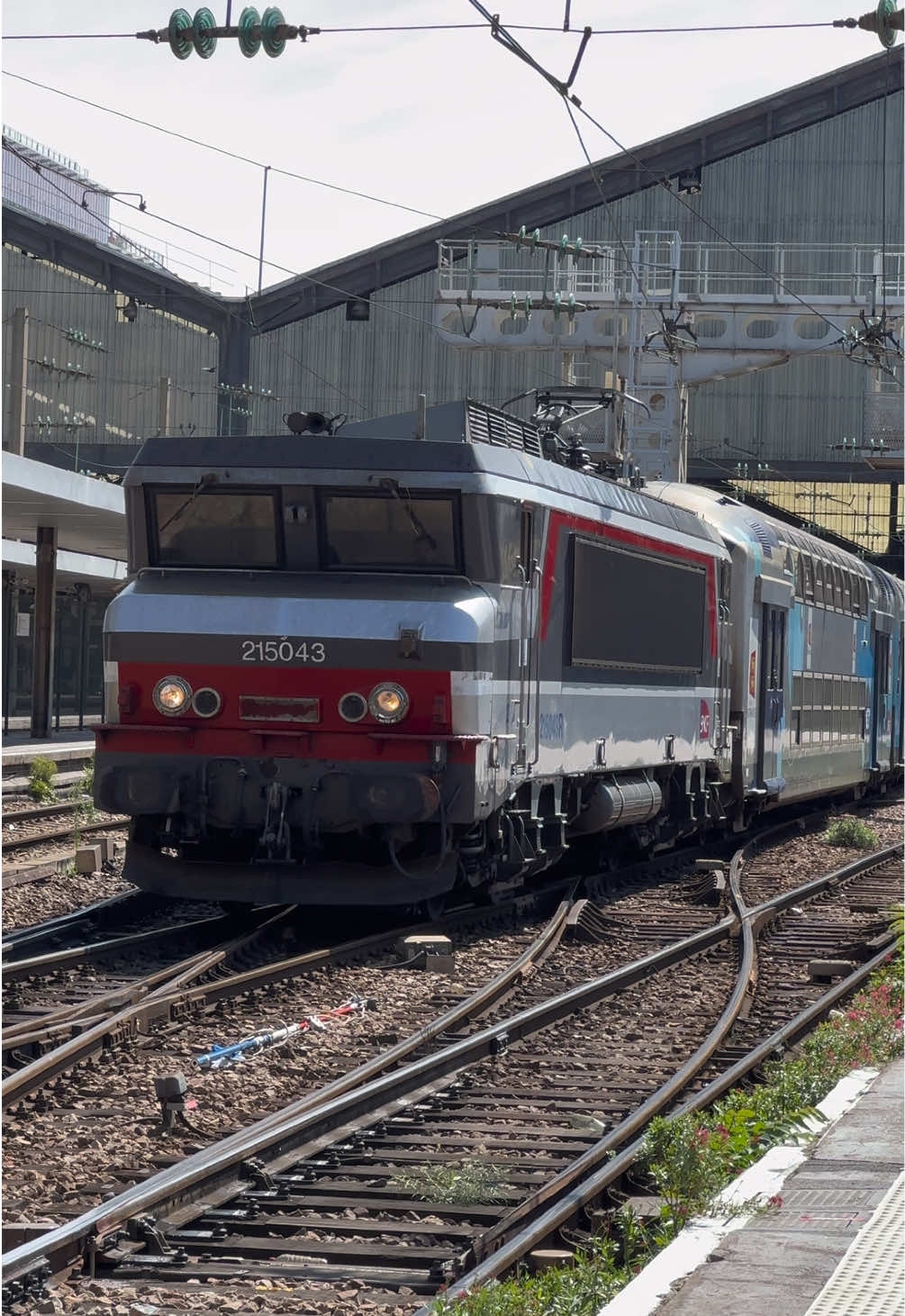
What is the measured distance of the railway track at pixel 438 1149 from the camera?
18.8 feet

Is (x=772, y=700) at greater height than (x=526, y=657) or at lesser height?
lesser

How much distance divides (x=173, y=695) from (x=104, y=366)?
4056cm

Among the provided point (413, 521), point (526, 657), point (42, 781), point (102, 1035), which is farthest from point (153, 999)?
point (42, 781)

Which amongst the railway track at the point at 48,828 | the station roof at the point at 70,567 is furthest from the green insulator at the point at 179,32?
the station roof at the point at 70,567

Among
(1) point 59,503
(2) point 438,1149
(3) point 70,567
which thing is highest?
(1) point 59,503

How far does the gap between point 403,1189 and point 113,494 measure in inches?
882

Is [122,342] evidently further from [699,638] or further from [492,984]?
[492,984]

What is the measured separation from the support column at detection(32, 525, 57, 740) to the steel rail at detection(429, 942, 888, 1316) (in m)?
20.6

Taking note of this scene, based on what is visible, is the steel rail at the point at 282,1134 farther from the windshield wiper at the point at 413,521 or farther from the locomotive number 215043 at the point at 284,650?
the windshield wiper at the point at 413,521

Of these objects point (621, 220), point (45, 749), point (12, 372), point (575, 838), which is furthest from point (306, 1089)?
point (621, 220)

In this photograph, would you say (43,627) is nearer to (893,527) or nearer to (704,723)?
(704,723)

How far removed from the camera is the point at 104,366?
167ft

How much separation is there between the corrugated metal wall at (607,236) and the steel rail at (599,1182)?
3892 cm

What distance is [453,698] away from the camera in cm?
1166
